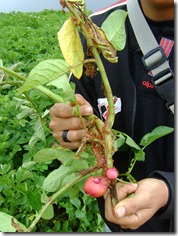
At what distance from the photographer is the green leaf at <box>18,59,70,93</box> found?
0.87 meters

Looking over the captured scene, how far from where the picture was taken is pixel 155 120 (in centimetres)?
145

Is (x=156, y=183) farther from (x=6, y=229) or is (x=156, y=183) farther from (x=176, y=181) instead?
(x=6, y=229)

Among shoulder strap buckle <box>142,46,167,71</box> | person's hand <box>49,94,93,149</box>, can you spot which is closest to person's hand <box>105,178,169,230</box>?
person's hand <box>49,94,93,149</box>

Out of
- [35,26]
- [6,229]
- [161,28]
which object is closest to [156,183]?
[6,229]

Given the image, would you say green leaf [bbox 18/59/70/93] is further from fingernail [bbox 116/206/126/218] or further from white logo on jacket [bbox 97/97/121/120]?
white logo on jacket [bbox 97/97/121/120]

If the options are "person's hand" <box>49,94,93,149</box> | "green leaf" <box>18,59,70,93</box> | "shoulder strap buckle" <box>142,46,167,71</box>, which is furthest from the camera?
"shoulder strap buckle" <box>142,46,167,71</box>

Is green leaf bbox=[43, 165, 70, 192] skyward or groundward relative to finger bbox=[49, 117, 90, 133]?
groundward

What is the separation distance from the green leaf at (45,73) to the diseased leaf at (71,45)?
0.03 meters

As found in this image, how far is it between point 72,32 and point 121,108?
1.78 feet

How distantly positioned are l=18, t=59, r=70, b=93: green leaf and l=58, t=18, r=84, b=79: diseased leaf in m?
0.03

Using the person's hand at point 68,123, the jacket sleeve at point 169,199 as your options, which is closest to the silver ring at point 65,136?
the person's hand at point 68,123

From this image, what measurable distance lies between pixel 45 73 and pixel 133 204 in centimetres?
33

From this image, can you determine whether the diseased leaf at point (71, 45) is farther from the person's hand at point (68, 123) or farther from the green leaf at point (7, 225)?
the green leaf at point (7, 225)

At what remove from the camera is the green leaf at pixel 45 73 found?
34.4 inches
